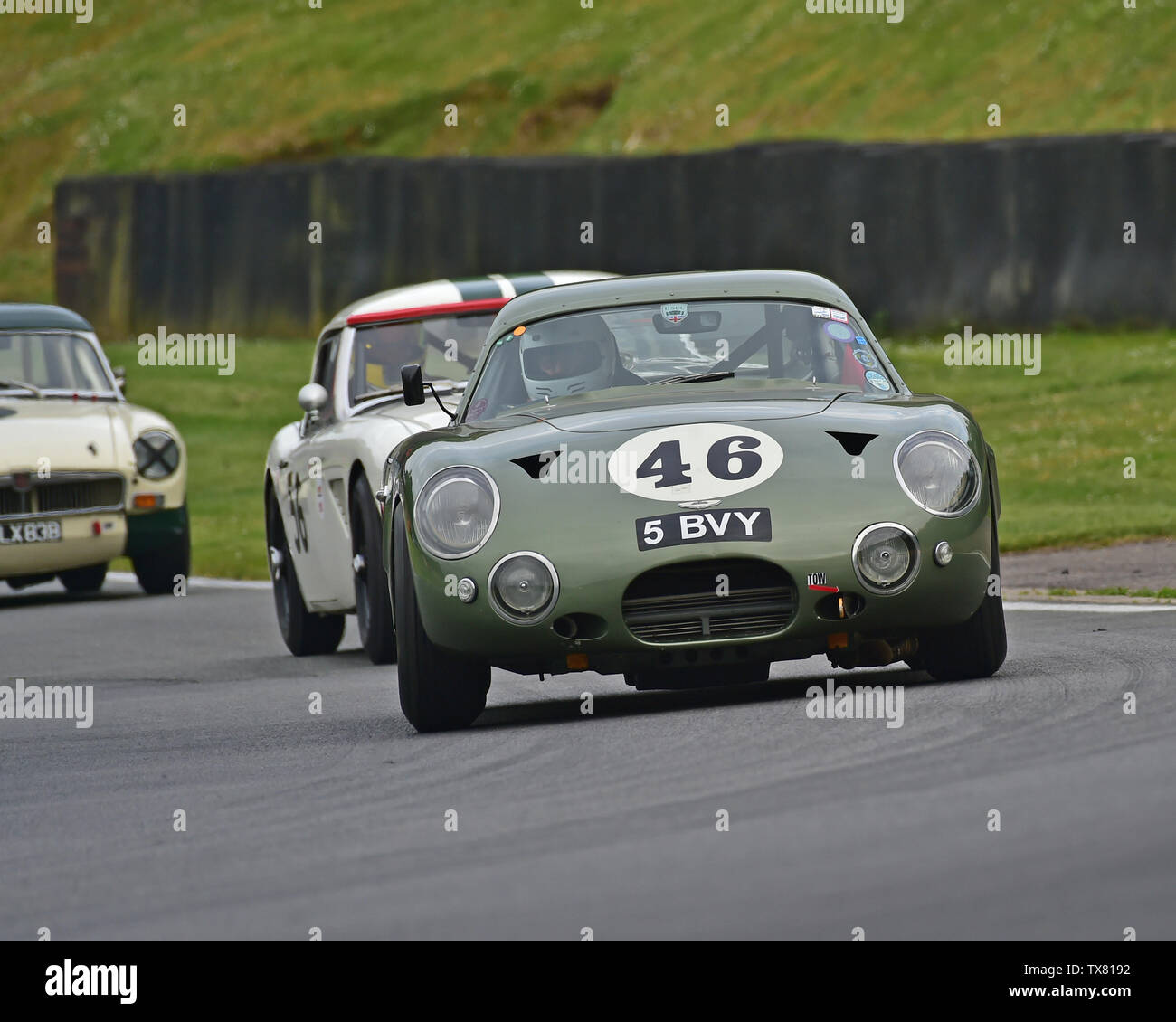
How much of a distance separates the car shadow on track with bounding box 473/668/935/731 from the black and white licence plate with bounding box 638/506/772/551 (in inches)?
26.9

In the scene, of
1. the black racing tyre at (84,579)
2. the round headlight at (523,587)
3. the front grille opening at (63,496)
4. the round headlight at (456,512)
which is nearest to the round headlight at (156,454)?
the front grille opening at (63,496)

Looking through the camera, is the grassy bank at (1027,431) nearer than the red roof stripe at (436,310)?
No

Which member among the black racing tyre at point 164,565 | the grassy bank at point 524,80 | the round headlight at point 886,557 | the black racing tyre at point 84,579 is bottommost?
the black racing tyre at point 84,579

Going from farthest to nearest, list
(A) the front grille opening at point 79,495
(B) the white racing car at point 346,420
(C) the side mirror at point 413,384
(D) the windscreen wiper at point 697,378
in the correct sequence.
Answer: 1. (A) the front grille opening at point 79,495
2. (B) the white racing car at point 346,420
3. (C) the side mirror at point 413,384
4. (D) the windscreen wiper at point 697,378

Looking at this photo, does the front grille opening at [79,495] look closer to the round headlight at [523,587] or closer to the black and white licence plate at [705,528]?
the round headlight at [523,587]

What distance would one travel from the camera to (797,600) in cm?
648

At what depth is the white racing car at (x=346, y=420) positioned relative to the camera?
10008 millimetres

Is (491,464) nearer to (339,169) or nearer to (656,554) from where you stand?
(656,554)

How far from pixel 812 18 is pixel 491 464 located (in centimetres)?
4261

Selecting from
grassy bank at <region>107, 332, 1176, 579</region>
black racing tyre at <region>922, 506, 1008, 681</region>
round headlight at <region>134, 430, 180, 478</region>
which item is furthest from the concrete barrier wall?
black racing tyre at <region>922, 506, 1008, 681</region>

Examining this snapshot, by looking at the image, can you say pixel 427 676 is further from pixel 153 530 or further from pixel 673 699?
pixel 153 530

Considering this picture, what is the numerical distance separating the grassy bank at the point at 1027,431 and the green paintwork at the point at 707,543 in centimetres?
694
